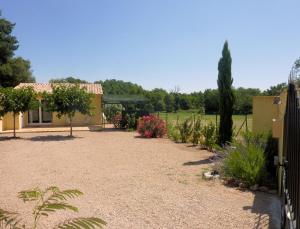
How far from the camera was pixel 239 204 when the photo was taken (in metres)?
6.70

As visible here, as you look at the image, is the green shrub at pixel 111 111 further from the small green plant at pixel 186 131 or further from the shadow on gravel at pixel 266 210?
the shadow on gravel at pixel 266 210

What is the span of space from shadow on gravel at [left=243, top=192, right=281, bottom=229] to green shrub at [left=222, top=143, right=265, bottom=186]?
0.50 meters

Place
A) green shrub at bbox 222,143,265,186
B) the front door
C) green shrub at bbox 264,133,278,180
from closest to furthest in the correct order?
green shrub at bbox 222,143,265,186 → green shrub at bbox 264,133,278,180 → the front door

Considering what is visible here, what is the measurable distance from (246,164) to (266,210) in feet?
6.12

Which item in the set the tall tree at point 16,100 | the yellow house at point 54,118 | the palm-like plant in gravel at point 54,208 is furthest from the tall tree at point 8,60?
the palm-like plant in gravel at point 54,208

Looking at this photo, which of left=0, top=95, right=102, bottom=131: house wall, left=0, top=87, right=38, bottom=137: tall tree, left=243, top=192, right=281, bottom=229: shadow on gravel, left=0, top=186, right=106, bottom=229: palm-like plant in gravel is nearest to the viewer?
left=0, top=186, right=106, bottom=229: palm-like plant in gravel

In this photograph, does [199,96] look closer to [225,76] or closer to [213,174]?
[225,76]

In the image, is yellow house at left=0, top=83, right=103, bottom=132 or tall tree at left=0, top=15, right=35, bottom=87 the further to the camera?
tall tree at left=0, top=15, right=35, bottom=87

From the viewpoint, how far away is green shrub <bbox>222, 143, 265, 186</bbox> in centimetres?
793

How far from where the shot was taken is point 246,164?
26.5 ft

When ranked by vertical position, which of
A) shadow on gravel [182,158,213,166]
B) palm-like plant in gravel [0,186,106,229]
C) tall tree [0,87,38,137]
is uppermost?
tall tree [0,87,38,137]

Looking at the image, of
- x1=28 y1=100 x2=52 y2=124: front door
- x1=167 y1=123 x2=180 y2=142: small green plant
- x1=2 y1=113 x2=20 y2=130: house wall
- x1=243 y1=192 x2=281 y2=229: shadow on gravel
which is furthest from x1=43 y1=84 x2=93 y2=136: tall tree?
x1=243 y1=192 x2=281 y2=229: shadow on gravel

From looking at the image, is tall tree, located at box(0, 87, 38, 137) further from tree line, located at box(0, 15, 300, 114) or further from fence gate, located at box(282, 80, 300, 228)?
fence gate, located at box(282, 80, 300, 228)

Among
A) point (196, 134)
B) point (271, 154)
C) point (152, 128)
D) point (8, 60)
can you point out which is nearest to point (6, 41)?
point (8, 60)
